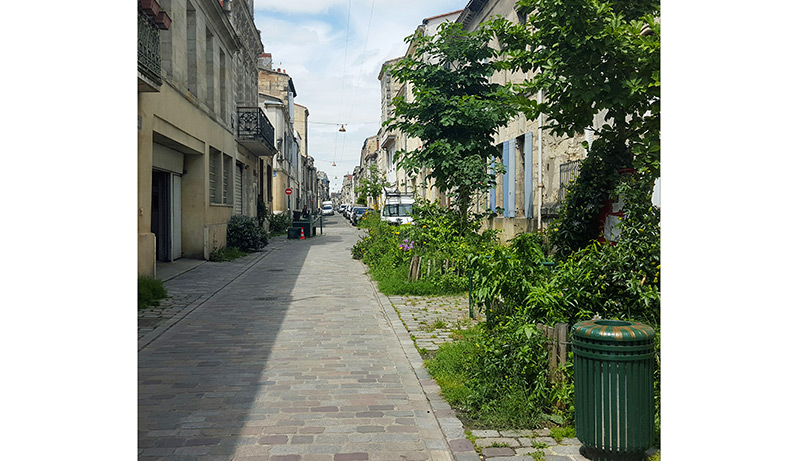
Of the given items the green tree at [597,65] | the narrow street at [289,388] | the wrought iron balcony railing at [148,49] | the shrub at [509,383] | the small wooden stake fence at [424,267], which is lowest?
the narrow street at [289,388]

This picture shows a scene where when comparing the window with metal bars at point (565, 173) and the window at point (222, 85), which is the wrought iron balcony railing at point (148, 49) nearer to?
the window with metal bars at point (565, 173)

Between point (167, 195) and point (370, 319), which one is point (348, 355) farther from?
point (167, 195)

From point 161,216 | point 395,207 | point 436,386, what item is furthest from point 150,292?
point 395,207

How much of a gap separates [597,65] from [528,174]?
10.0m

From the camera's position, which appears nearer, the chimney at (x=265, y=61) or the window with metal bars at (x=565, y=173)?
the window with metal bars at (x=565, y=173)

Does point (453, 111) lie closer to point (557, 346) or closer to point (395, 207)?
point (557, 346)

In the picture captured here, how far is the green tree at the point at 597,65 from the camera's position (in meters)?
4.92

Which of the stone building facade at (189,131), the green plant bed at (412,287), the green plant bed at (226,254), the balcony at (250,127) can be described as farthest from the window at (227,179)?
the green plant bed at (412,287)

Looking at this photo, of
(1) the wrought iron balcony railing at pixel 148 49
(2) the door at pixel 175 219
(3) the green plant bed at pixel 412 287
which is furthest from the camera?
(2) the door at pixel 175 219

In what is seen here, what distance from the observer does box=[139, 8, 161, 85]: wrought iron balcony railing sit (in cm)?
1023

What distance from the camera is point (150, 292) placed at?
10172mm

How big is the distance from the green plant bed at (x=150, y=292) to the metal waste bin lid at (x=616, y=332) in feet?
24.4

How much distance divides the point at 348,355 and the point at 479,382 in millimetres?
2123

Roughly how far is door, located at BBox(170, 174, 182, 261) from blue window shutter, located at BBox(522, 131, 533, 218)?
9.11 m
